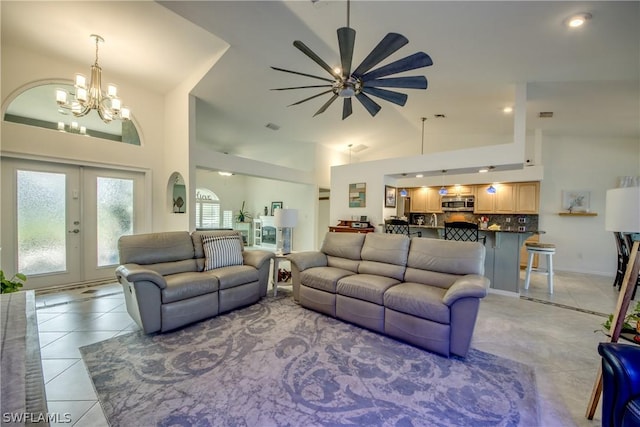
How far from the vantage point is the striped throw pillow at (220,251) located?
349 centimetres

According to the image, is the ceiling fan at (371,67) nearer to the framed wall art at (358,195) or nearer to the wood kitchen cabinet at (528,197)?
the framed wall art at (358,195)

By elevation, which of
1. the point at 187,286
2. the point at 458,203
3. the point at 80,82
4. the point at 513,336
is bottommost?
the point at 513,336

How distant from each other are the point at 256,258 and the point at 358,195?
3.74 meters

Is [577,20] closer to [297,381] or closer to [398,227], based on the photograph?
[398,227]

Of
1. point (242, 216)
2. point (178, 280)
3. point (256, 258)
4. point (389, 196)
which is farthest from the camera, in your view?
point (242, 216)

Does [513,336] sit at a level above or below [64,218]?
below

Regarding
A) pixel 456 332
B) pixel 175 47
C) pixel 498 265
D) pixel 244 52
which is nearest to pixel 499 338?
pixel 456 332

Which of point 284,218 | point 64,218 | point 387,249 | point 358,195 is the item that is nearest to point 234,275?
point 284,218

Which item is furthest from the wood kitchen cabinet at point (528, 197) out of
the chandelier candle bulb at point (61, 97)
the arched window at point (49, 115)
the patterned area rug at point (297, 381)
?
the arched window at point (49, 115)

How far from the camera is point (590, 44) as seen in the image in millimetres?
2908

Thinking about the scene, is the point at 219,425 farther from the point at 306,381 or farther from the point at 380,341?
the point at 380,341

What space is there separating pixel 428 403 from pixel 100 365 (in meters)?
2.62

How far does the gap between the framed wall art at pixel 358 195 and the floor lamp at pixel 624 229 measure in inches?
196

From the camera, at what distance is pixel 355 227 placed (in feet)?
21.0
